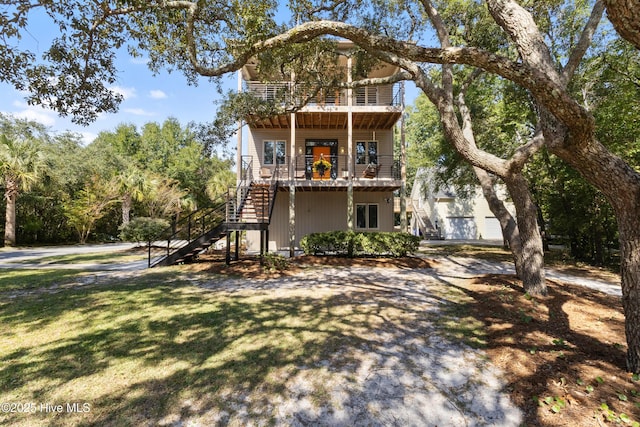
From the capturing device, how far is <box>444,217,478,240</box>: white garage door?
27656 millimetres

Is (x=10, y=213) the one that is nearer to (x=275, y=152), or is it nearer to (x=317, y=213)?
(x=275, y=152)

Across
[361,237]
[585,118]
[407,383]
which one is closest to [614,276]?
[361,237]

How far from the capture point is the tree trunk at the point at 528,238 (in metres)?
6.12

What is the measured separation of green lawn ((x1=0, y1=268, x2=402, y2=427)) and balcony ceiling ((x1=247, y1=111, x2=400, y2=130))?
987 centimetres

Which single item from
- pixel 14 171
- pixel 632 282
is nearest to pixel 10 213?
pixel 14 171

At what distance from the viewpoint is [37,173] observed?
2072cm

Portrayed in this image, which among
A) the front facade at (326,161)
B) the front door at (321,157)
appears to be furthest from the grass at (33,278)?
the front door at (321,157)

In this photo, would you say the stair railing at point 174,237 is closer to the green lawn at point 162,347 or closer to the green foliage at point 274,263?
the green foliage at point 274,263

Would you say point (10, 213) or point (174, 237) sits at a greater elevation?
point (10, 213)

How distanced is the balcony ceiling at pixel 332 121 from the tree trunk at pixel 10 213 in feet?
58.3

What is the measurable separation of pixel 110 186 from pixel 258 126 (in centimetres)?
1568

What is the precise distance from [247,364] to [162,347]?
1285 mm

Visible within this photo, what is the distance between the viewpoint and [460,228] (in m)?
27.8

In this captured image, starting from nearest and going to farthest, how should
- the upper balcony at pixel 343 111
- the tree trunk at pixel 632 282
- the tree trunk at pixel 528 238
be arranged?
the tree trunk at pixel 632 282 < the tree trunk at pixel 528 238 < the upper balcony at pixel 343 111
